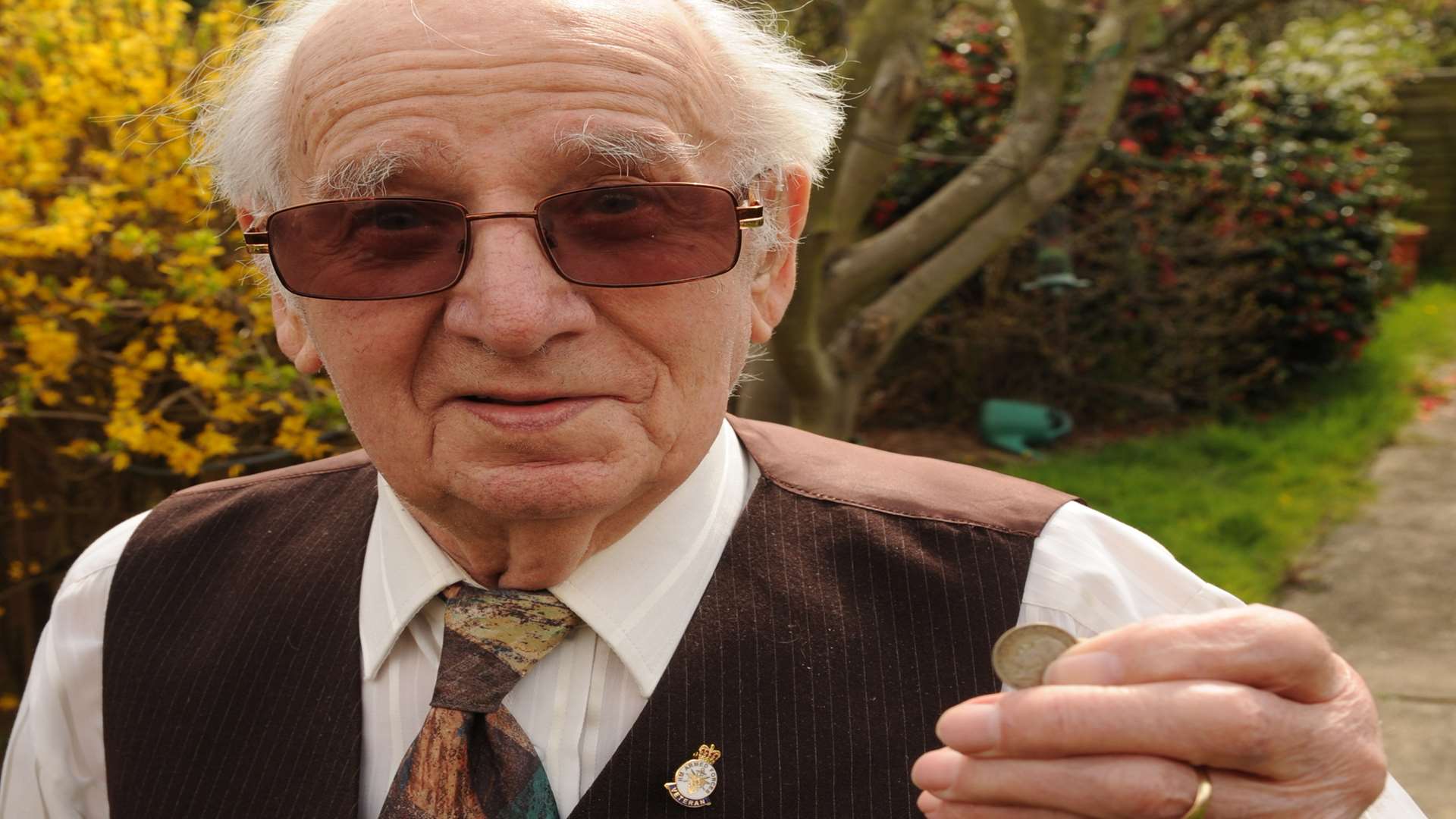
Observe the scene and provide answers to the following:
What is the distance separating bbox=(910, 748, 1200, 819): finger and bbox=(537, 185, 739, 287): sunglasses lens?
661 millimetres

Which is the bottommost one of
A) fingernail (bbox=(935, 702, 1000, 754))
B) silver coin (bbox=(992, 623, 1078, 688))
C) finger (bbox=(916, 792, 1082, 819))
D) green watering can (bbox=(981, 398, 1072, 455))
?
green watering can (bbox=(981, 398, 1072, 455))

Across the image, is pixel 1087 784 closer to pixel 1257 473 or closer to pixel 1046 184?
pixel 1046 184

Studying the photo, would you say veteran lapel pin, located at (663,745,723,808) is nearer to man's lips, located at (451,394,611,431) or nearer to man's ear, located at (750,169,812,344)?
man's lips, located at (451,394,611,431)

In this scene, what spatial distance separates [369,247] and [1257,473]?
5.47m

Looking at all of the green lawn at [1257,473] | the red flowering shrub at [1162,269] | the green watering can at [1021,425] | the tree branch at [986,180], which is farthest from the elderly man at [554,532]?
the red flowering shrub at [1162,269]

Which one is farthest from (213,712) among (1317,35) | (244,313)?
(1317,35)

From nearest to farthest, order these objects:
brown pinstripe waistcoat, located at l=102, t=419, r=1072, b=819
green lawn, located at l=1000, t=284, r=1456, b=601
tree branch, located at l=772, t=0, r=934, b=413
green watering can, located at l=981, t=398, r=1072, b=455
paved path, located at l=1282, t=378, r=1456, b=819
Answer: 1. brown pinstripe waistcoat, located at l=102, t=419, r=1072, b=819
2. tree branch, located at l=772, t=0, r=934, b=413
3. paved path, located at l=1282, t=378, r=1456, b=819
4. green lawn, located at l=1000, t=284, r=1456, b=601
5. green watering can, located at l=981, t=398, r=1072, b=455

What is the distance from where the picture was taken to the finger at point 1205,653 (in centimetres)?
102

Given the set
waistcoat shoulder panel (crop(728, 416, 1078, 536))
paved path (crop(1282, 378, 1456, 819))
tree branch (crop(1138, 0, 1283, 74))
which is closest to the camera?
Answer: waistcoat shoulder panel (crop(728, 416, 1078, 536))

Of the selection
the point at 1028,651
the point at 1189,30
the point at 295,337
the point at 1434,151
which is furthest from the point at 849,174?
the point at 1434,151

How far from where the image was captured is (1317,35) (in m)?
10.0

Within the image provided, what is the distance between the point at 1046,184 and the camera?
411 centimetres

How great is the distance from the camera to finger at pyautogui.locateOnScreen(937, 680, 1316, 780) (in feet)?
3.25

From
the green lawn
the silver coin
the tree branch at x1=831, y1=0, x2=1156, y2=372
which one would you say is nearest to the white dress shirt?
the silver coin
